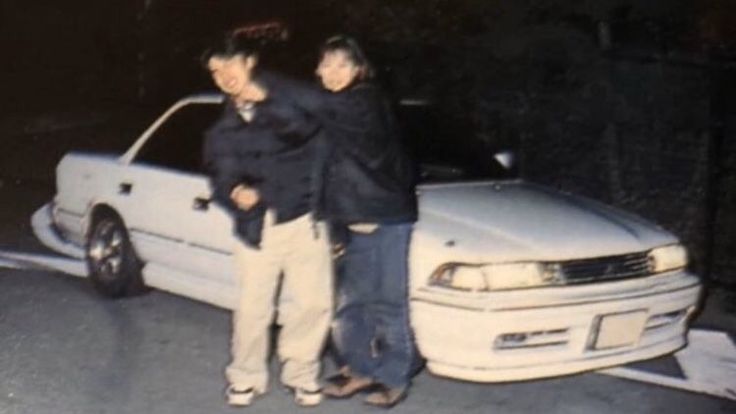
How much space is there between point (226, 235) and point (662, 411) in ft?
7.76

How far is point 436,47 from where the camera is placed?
1082 centimetres

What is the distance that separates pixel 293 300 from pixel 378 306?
38cm

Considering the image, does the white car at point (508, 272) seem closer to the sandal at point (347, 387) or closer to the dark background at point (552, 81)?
the sandal at point (347, 387)

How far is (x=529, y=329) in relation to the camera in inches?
196

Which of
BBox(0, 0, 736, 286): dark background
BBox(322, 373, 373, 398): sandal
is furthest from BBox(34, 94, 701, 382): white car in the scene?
BBox(0, 0, 736, 286): dark background

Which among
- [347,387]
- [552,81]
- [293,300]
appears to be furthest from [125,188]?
[552,81]

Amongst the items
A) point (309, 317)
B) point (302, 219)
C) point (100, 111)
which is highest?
point (302, 219)

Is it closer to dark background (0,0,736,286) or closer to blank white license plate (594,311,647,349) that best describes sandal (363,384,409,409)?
blank white license plate (594,311,647,349)

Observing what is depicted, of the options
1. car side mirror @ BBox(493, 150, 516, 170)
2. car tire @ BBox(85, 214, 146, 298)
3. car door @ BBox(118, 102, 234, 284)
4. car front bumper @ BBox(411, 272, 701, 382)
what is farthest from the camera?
car tire @ BBox(85, 214, 146, 298)

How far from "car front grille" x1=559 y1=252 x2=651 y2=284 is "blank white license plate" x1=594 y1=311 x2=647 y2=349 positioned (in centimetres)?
18

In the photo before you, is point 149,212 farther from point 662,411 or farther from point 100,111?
point 100,111

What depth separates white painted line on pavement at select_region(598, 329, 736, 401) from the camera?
18.6 feet

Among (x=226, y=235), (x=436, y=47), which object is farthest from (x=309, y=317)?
(x=436, y=47)

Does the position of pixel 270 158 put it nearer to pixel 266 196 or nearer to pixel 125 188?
pixel 266 196
